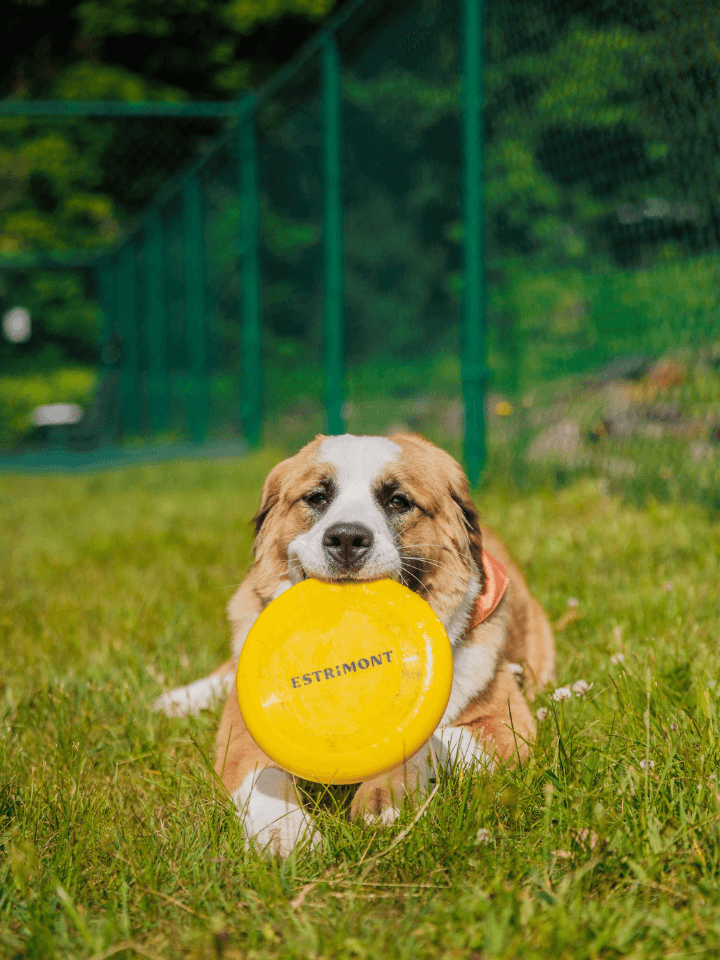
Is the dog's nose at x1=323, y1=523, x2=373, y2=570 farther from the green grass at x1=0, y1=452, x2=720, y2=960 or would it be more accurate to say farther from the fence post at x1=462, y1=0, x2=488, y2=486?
the fence post at x1=462, y1=0, x2=488, y2=486

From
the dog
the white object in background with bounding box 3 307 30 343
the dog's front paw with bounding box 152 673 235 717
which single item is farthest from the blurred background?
the white object in background with bounding box 3 307 30 343

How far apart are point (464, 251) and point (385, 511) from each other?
3608 millimetres

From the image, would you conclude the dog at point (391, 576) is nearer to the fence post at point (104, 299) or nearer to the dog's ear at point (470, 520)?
the dog's ear at point (470, 520)

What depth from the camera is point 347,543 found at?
181 cm

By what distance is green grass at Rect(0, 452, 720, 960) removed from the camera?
1.22 meters

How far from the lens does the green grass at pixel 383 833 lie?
122 cm

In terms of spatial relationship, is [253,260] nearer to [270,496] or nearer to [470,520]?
[270,496]

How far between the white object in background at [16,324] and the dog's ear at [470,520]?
751 inches

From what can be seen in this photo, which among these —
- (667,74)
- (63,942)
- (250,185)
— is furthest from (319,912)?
(250,185)

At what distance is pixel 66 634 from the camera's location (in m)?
3.03

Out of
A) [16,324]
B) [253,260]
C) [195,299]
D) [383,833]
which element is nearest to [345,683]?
[383,833]

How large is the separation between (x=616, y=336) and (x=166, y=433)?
11.9m

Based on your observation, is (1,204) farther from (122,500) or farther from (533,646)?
(533,646)

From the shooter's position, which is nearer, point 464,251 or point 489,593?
point 489,593
